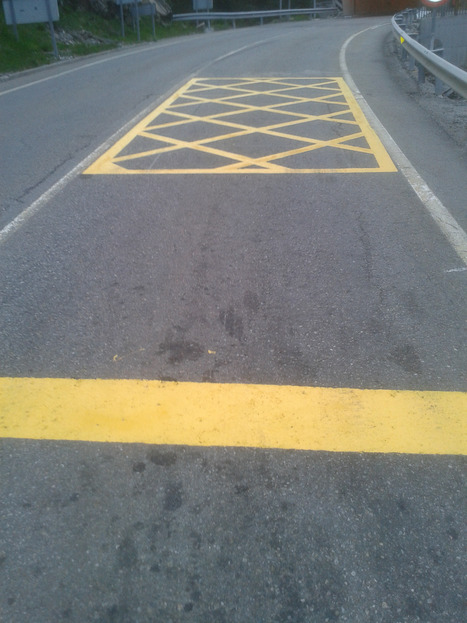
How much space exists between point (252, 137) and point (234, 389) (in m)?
5.68

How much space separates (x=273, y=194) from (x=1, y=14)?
18852 millimetres

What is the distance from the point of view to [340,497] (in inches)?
96.2

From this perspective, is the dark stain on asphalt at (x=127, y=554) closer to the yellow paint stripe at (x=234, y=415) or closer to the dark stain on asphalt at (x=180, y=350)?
the yellow paint stripe at (x=234, y=415)

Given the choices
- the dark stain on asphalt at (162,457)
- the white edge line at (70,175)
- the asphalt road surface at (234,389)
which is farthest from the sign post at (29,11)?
the dark stain on asphalt at (162,457)

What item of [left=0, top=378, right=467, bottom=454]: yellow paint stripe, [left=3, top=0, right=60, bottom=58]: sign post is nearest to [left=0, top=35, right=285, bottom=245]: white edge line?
[left=0, top=378, right=467, bottom=454]: yellow paint stripe

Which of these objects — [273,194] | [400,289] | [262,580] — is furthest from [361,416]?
[273,194]

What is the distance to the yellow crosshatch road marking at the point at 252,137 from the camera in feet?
22.5

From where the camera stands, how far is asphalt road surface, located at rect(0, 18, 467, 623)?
83.9 inches

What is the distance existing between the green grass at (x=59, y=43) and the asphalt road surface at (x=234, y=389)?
12248 millimetres

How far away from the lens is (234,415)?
290 centimetres

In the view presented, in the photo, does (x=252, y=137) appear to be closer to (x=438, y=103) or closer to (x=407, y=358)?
(x=438, y=103)

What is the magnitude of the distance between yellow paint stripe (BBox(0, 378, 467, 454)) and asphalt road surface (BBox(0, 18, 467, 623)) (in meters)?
0.01

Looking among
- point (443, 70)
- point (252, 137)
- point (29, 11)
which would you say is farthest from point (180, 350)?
point (29, 11)

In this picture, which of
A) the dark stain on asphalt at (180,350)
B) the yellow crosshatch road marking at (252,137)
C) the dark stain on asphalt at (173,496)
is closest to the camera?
the dark stain on asphalt at (173,496)
